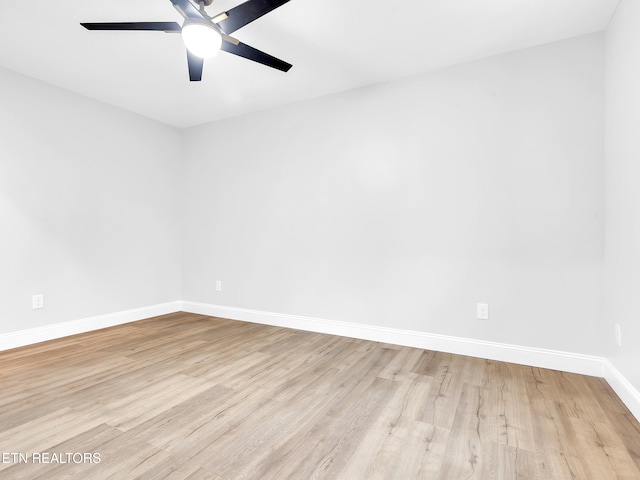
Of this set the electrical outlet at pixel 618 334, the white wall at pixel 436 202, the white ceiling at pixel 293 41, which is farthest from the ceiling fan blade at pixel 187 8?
the electrical outlet at pixel 618 334

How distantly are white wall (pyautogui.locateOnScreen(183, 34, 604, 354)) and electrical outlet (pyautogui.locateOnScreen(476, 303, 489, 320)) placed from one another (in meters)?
0.04

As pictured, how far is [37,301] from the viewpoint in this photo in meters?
2.95

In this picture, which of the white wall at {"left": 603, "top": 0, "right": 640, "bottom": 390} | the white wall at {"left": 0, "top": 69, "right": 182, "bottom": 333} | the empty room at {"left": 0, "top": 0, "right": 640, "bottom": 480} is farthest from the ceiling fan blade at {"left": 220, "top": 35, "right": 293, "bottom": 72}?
the white wall at {"left": 0, "top": 69, "right": 182, "bottom": 333}

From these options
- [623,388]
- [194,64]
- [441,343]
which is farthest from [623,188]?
[194,64]

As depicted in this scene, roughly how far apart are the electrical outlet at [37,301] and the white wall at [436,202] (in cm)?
168

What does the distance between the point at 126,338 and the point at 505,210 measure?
3.48 metres

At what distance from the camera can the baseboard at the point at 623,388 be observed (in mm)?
1693

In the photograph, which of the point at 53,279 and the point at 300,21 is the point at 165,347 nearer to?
the point at 53,279

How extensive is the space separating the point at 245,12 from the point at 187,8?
0.28 meters

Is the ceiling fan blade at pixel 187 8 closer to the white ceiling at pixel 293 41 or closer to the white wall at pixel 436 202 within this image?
the white ceiling at pixel 293 41

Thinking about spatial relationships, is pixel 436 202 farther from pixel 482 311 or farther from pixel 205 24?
pixel 205 24

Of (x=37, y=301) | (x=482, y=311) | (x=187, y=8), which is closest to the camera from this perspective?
(x=187, y=8)

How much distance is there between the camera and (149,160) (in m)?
3.91

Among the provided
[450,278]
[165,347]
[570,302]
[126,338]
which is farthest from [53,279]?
[570,302]
